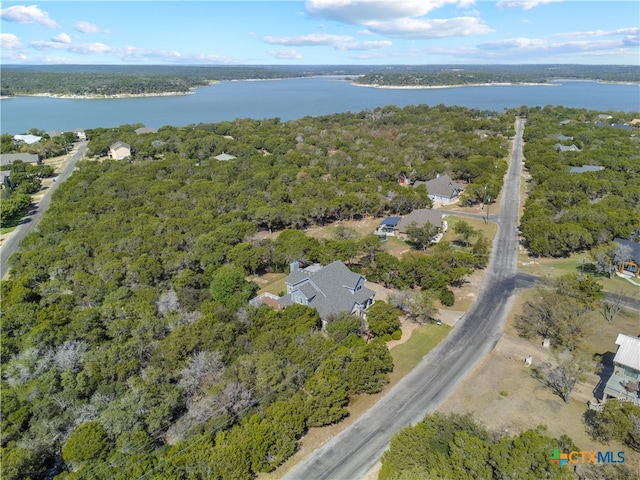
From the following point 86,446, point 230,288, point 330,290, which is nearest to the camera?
point 86,446

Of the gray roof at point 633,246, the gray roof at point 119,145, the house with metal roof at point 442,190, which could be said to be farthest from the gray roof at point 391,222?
the gray roof at point 119,145

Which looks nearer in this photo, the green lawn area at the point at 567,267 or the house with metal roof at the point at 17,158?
the green lawn area at the point at 567,267

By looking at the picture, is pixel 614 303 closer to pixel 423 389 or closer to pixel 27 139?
pixel 423 389

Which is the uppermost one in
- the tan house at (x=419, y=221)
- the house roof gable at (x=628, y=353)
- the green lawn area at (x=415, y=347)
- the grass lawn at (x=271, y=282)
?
the house roof gable at (x=628, y=353)

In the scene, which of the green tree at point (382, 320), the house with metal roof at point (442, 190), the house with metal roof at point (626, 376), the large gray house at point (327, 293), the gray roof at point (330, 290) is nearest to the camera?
the house with metal roof at point (626, 376)

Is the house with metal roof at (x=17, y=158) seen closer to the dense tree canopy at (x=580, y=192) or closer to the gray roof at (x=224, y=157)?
the gray roof at (x=224, y=157)

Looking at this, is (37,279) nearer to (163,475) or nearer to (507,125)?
(163,475)

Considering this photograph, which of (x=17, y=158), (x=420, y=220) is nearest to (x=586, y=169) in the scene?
(x=420, y=220)
